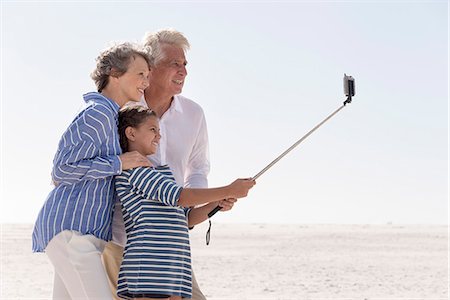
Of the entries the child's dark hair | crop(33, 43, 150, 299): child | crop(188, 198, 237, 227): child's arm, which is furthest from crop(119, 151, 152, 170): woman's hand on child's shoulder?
crop(188, 198, 237, 227): child's arm

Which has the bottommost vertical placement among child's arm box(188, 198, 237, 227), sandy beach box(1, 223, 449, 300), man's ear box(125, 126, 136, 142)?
sandy beach box(1, 223, 449, 300)

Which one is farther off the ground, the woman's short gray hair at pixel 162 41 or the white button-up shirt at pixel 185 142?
the woman's short gray hair at pixel 162 41

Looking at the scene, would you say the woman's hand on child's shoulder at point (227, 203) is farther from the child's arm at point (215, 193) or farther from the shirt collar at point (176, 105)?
the shirt collar at point (176, 105)

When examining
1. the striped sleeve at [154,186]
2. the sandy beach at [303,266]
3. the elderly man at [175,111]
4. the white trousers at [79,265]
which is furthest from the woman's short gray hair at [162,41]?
the sandy beach at [303,266]

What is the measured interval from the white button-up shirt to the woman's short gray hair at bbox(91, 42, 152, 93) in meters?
0.49

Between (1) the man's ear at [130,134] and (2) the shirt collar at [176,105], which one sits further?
(2) the shirt collar at [176,105]

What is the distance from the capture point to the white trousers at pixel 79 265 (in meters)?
3.35

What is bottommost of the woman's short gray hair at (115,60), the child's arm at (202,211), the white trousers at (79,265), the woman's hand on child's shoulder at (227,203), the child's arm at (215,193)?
the white trousers at (79,265)

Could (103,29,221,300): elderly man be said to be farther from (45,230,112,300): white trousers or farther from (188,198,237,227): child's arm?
(45,230,112,300): white trousers

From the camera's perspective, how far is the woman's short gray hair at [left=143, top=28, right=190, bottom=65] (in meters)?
4.22

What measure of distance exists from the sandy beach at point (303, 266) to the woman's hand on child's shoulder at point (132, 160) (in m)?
6.67

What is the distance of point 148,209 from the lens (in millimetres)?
3461

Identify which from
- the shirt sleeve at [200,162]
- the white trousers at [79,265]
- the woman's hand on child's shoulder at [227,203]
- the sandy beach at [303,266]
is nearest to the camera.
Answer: the white trousers at [79,265]

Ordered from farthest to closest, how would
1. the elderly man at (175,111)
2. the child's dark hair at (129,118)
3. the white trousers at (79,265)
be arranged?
the elderly man at (175,111) < the child's dark hair at (129,118) < the white trousers at (79,265)
